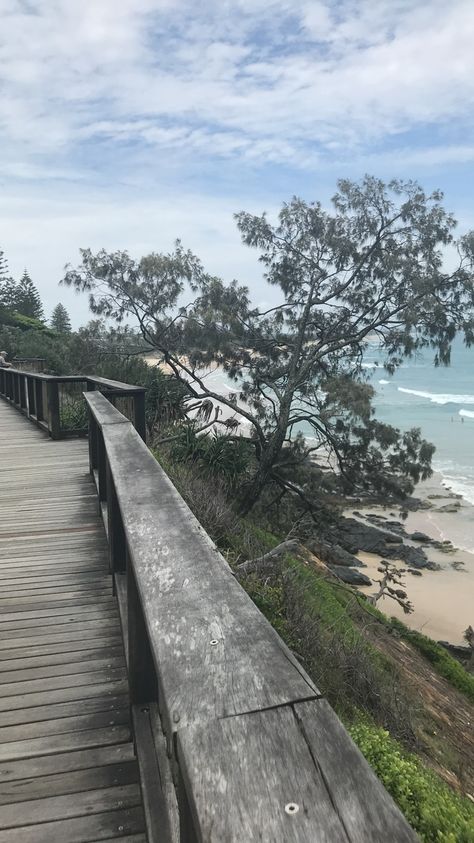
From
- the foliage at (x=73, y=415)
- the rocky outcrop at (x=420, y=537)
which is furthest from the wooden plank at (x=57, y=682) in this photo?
the rocky outcrop at (x=420, y=537)

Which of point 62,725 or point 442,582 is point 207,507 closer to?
point 62,725

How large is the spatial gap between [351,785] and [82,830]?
4.57ft

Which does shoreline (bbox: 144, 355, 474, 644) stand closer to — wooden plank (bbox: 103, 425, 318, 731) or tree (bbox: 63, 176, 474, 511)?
tree (bbox: 63, 176, 474, 511)

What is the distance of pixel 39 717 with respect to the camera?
2.28m

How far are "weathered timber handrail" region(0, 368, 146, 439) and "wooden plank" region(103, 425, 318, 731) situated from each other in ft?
12.4

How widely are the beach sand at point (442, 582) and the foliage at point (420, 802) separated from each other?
34.9 feet

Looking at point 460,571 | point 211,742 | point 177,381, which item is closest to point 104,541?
point 211,742

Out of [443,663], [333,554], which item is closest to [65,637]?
[443,663]

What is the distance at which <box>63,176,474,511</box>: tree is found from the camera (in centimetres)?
1591

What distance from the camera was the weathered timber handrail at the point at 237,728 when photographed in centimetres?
68

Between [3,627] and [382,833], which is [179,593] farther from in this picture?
[3,627]

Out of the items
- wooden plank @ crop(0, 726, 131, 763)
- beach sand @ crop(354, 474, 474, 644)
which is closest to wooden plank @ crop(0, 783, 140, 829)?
wooden plank @ crop(0, 726, 131, 763)

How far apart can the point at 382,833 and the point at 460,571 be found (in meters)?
20.0

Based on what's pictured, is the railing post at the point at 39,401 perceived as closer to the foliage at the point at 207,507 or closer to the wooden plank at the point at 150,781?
the foliage at the point at 207,507
